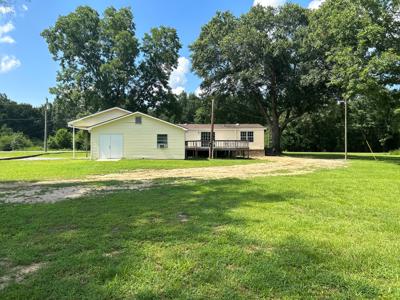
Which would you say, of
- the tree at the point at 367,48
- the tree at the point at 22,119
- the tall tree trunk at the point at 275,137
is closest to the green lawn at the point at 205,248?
the tree at the point at 367,48

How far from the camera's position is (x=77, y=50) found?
4225 centimetres

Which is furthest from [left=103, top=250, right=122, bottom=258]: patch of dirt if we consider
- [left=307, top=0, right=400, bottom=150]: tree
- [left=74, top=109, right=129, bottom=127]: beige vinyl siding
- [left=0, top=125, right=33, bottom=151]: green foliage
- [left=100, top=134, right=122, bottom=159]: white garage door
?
[left=0, top=125, right=33, bottom=151]: green foliage

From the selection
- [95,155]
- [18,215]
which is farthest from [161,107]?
[18,215]

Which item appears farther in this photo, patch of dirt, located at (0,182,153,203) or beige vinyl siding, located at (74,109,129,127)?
beige vinyl siding, located at (74,109,129,127)

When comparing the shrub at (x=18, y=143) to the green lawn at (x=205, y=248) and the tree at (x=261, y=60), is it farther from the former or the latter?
the green lawn at (x=205, y=248)

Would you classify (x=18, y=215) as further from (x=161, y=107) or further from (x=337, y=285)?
(x=161, y=107)

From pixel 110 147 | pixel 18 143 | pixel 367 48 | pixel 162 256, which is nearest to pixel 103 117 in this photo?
pixel 110 147

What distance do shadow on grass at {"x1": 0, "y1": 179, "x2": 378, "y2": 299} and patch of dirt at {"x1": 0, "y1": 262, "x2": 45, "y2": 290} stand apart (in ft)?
0.30

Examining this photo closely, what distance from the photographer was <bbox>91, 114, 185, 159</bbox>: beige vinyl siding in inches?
1069

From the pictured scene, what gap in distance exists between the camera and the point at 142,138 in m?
27.2

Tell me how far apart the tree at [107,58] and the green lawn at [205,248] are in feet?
118

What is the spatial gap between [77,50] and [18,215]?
3941 cm

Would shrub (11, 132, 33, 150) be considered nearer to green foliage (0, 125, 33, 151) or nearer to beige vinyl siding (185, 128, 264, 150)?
green foliage (0, 125, 33, 151)

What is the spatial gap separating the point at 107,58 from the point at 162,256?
4207cm
